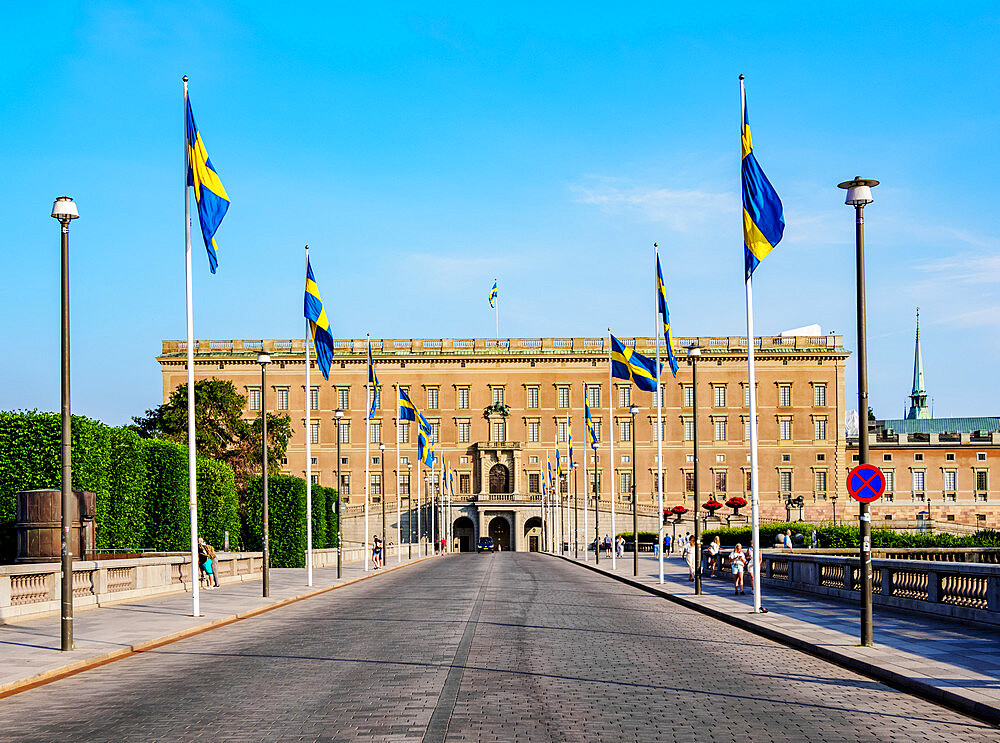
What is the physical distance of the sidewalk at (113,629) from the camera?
1661cm

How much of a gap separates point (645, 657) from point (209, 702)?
7.43 meters

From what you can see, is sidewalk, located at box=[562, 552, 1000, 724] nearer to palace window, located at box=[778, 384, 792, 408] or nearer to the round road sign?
the round road sign

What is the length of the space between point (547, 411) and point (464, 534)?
709 inches

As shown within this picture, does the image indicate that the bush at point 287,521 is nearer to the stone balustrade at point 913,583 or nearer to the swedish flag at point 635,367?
the swedish flag at point 635,367

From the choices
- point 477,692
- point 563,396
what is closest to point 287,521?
point 477,692

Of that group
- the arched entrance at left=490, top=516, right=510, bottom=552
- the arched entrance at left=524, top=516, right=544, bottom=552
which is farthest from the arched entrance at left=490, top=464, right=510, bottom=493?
the arched entrance at left=524, top=516, right=544, bottom=552

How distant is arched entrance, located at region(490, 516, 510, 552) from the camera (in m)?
121

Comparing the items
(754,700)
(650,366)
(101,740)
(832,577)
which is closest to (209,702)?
(101,740)

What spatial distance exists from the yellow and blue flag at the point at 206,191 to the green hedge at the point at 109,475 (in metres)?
14.8

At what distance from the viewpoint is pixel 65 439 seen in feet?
61.0

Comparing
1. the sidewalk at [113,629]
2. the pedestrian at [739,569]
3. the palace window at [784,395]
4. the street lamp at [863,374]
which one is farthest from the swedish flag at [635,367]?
the palace window at [784,395]

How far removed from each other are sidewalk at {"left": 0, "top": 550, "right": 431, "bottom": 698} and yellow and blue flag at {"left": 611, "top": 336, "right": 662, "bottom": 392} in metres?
14.2

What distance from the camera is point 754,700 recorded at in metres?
13.0

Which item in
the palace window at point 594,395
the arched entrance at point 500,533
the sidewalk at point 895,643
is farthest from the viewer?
the palace window at point 594,395
